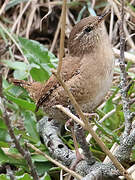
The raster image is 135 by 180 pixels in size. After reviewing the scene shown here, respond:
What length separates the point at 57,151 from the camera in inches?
104

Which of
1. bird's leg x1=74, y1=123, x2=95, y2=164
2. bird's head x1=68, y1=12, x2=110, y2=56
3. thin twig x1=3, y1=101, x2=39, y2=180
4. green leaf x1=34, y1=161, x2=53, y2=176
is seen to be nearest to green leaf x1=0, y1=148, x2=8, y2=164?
green leaf x1=34, y1=161, x2=53, y2=176

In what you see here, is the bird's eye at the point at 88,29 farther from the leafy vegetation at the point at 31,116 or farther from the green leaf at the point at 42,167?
the green leaf at the point at 42,167

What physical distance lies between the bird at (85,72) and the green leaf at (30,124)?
0.87 ft

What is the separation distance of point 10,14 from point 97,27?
1.86m

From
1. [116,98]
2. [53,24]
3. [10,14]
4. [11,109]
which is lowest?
[116,98]

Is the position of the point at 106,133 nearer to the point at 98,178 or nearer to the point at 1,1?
the point at 98,178

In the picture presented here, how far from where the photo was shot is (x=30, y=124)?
3082mm

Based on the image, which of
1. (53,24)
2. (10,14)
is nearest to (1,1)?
(10,14)

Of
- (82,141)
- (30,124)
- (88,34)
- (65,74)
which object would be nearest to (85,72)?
(65,74)

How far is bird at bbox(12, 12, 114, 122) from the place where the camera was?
2.49 metres

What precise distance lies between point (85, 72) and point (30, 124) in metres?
0.76

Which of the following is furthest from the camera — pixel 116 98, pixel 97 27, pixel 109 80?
pixel 116 98

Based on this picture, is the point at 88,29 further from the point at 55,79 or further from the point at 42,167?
the point at 42,167

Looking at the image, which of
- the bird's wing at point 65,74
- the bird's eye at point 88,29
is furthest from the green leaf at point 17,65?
the bird's eye at point 88,29
